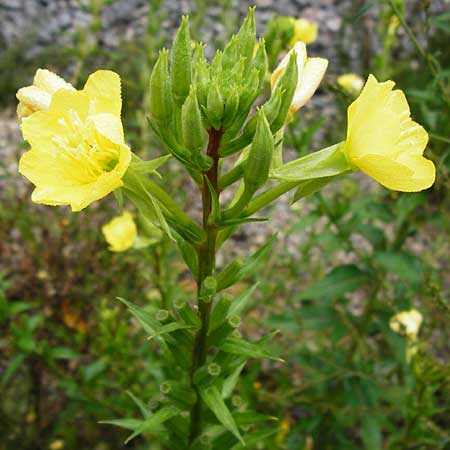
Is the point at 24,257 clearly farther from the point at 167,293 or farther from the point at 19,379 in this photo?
the point at 167,293

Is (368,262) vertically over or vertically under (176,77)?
under

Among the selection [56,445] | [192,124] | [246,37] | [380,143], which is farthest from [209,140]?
[56,445]

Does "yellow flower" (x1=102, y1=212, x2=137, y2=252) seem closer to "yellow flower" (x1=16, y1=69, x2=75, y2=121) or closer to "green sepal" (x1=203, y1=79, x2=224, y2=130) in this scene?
"yellow flower" (x1=16, y1=69, x2=75, y2=121)

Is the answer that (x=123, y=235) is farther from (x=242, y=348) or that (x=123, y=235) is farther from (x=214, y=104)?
(x=214, y=104)

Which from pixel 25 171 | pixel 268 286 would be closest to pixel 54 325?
pixel 268 286

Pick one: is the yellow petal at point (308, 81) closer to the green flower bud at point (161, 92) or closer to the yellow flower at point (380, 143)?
the yellow flower at point (380, 143)

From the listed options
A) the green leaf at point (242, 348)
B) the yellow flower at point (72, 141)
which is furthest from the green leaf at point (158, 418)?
the yellow flower at point (72, 141)

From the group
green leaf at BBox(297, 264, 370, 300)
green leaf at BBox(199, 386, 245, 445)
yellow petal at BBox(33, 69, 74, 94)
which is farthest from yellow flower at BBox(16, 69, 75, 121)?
green leaf at BBox(297, 264, 370, 300)
